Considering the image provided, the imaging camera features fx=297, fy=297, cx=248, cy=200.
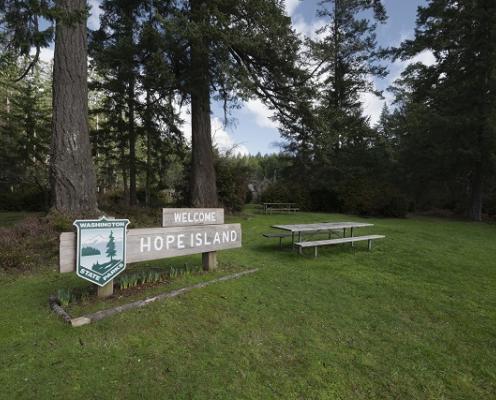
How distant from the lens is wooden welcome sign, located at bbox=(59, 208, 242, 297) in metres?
3.29

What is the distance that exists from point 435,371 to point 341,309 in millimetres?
1299

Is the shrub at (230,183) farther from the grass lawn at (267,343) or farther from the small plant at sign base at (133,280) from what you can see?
the small plant at sign base at (133,280)

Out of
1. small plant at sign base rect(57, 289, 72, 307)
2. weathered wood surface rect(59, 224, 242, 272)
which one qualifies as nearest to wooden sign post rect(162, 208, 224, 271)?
weathered wood surface rect(59, 224, 242, 272)

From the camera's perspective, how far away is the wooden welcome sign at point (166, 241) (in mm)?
3289

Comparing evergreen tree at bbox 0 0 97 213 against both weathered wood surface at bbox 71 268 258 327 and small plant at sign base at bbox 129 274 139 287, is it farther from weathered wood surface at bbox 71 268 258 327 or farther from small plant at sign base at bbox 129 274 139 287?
weathered wood surface at bbox 71 268 258 327

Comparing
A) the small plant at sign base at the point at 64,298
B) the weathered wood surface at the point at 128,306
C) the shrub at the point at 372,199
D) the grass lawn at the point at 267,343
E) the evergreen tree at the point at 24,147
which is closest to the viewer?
the grass lawn at the point at 267,343

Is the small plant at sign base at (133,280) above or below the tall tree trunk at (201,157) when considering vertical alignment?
below

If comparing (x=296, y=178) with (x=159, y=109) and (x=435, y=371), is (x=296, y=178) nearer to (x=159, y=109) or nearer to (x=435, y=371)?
(x=159, y=109)

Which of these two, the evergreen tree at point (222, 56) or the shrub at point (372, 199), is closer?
the evergreen tree at point (222, 56)

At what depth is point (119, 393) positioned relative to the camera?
2.15 m

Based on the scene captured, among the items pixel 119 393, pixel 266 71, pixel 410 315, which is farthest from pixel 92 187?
pixel 266 71

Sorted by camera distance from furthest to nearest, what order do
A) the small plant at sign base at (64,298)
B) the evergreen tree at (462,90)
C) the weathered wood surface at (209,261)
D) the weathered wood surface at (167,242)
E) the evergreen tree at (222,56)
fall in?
the evergreen tree at (462,90)
the evergreen tree at (222,56)
the weathered wood surface at (209,261)
the small plant at sign base at (64,298)
the weathered wood surface at (167,242)

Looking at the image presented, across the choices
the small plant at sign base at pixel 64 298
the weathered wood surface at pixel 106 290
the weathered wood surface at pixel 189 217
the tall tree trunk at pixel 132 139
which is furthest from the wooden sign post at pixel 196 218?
the tall tree trunk at pixel 132 139

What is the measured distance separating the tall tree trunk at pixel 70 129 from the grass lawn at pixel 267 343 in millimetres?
2232
